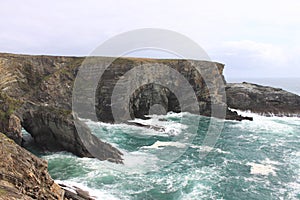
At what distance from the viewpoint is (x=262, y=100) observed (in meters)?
80.4

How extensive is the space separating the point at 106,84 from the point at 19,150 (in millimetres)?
48660

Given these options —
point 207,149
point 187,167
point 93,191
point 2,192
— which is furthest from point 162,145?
point 2,192

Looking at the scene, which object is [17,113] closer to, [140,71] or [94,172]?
[94,172]

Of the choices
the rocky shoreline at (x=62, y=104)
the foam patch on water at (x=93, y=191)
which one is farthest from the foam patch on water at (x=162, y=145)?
the foam patch on water at (x=93, y=191)

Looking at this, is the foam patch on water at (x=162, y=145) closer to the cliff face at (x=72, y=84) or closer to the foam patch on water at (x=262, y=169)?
the foam patch on water at (x=262, y=169)

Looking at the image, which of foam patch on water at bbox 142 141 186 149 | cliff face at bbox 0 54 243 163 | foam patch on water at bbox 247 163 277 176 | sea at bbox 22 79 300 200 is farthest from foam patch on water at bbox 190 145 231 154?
cliff face at bbox 0 54 243 163

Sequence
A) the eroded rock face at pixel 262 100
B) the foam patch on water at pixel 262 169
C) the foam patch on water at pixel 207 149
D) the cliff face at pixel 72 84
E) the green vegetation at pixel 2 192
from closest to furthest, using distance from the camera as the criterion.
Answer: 1. the green vegetation at pixel 2 192
2. the foam patch on water at pixel 262 169
3. the foam patch on water at pixel 207 149
4. the cliff face at pixel 72 84
5. the eroded rock face at pixel 262 100

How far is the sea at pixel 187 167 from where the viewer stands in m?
26.3

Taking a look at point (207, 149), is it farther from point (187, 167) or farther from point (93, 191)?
point (93, 191)

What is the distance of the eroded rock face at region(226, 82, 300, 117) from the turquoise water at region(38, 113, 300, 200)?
26.1 meters

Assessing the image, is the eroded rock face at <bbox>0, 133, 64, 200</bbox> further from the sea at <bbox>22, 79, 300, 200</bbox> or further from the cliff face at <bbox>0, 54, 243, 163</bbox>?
the cliff face at <bbox>0, 54, 243, 163</bbox>

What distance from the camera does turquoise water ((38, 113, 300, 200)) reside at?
26344 millimetres

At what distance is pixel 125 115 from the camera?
201ft

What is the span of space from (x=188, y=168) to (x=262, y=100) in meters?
55.5
